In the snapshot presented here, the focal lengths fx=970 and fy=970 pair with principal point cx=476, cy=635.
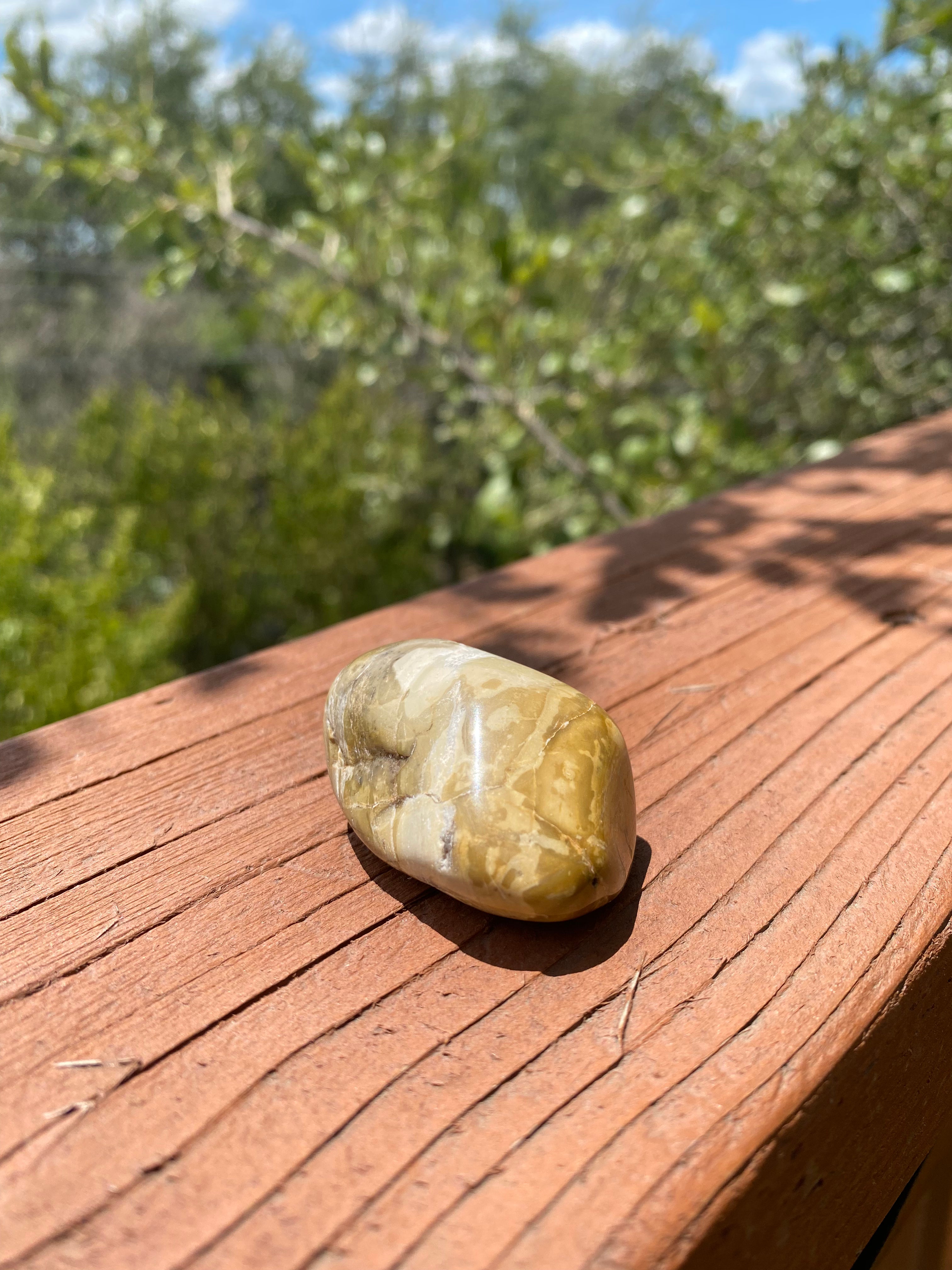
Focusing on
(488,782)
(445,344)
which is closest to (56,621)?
(445,344)

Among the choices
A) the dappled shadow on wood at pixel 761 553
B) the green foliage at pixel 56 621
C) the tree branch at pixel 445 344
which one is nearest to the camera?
the dappled shadow on wood at pixel 761 553

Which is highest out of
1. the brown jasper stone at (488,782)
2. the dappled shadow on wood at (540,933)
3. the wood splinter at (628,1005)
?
the brown jasper stone at (488,782)

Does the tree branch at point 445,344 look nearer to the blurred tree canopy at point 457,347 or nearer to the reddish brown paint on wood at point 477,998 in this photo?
the blurred tree canopy at point 457,347

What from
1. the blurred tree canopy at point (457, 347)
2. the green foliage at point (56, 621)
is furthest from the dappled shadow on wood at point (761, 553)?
the green foliage at point (56, 621)

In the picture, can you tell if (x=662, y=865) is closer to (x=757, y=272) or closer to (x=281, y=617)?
(x=757, y=272)

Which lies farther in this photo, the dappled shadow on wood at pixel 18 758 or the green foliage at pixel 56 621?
the green foliage at pixel 56 621

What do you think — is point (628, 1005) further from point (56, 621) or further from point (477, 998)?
point (56, 621)
